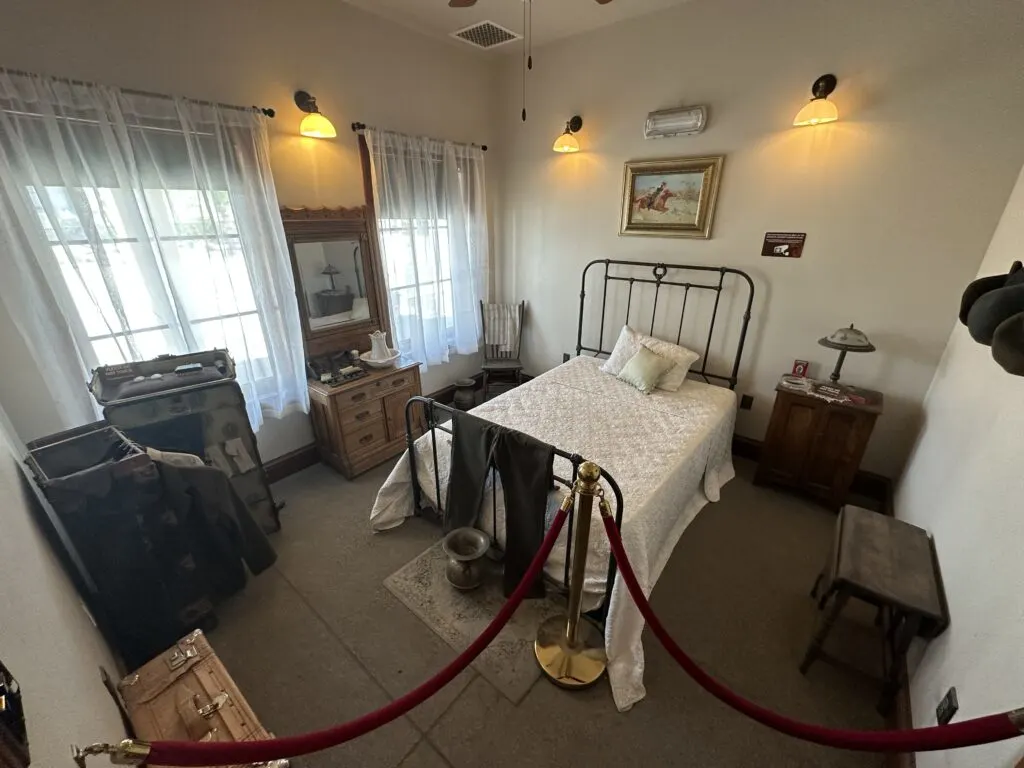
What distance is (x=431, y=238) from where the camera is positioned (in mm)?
3479

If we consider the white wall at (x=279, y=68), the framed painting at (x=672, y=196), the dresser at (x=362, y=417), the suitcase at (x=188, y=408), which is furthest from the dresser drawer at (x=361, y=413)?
the framed painting at (x=672, y=196)

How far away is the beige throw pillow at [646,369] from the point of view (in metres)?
2.95

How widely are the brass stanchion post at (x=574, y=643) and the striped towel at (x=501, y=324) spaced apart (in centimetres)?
268

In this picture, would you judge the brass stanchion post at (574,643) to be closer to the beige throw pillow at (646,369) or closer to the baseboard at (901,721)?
the baseboard at (901,721)

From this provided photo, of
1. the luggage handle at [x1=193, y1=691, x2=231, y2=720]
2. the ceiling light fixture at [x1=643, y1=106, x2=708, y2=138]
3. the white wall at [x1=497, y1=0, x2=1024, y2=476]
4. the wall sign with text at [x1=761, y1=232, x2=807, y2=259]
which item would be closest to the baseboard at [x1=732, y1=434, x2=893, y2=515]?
the white wall at [x1=497, y1=0, x2=1024, y2=476]

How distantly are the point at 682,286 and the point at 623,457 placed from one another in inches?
68.4

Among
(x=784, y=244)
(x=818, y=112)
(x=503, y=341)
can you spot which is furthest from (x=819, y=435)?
(x=503, y=341)

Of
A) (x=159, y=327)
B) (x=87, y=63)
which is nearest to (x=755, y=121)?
(x=87, y=63)

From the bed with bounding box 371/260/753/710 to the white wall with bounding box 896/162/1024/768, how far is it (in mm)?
944

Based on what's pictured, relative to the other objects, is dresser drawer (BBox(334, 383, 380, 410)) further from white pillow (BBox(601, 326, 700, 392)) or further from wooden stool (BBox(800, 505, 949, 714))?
wooden stool (BBox(800, 505, 949, 714))

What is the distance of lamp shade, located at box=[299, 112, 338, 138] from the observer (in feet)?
7.95

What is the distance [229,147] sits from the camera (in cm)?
230

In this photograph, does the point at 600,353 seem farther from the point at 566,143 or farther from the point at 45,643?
the point at 45,643

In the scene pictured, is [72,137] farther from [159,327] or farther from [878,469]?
[878,469]
